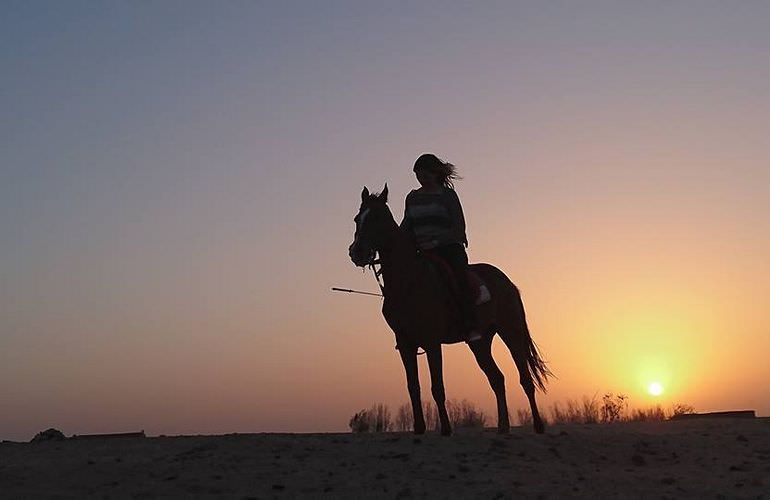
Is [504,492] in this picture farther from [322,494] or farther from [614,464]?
[614,464]

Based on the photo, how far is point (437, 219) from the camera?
459 inches

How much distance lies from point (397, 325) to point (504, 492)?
3.25 m

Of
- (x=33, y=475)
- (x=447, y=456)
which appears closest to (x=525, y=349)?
(x=447, y=456)

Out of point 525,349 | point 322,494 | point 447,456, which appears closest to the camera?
point 322,494

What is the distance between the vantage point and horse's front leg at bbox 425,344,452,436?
1094 cm

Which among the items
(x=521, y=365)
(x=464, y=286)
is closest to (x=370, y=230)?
(x=464, y=286)

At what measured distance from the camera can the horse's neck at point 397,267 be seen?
1098cm

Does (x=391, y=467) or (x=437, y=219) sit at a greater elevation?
(x=437, y=219)

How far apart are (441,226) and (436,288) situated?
0.85 metres

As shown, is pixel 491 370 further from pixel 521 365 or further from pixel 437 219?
pixel 437 219

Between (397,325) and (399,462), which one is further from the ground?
(397,325)

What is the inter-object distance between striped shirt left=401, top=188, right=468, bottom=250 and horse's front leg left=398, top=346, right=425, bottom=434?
134 cm

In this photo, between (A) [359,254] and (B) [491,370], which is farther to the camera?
(B) [491,370]

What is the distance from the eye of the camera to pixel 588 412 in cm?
1814
